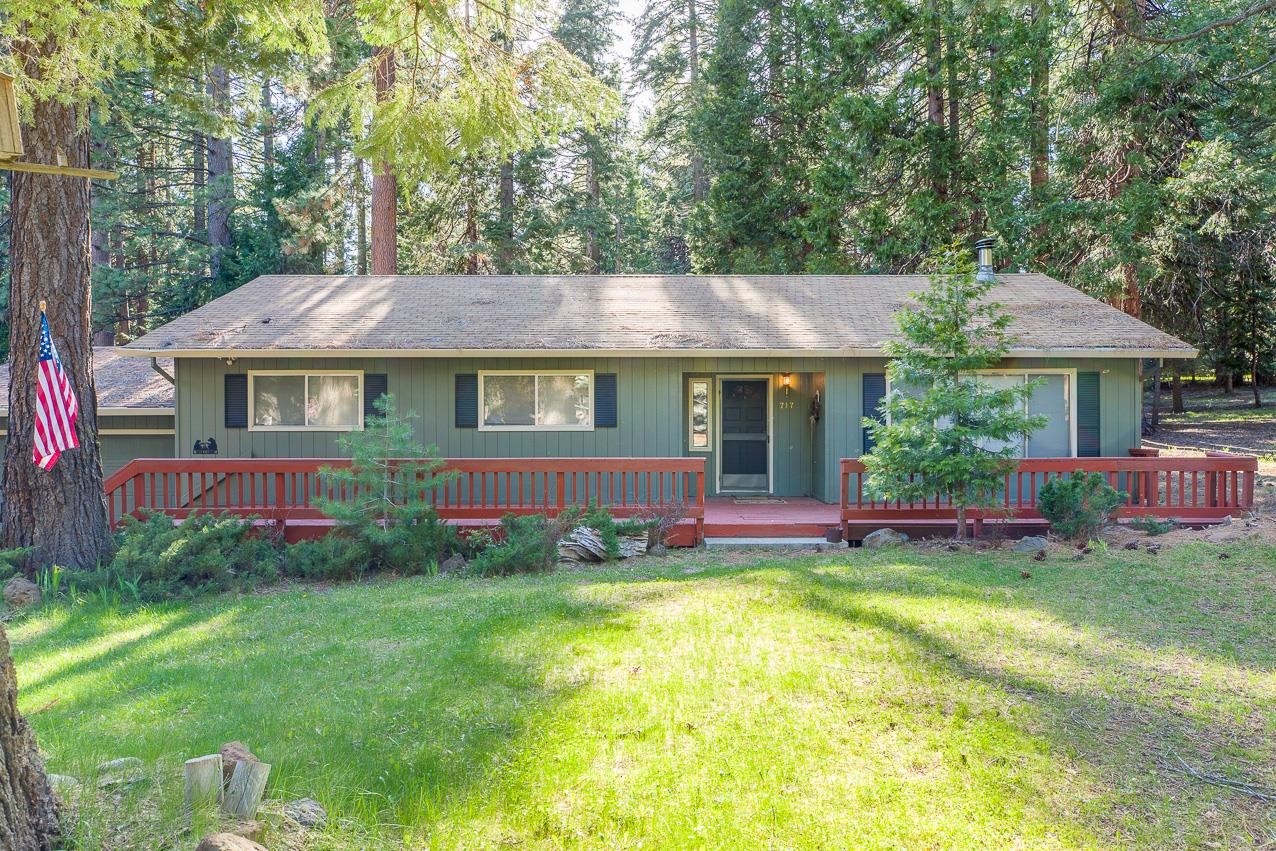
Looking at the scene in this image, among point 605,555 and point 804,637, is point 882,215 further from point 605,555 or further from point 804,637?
point 804,637

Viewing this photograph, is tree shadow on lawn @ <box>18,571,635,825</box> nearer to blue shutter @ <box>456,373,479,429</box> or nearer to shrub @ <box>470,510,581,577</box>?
shrub @ <box>470,510,581,577</box>

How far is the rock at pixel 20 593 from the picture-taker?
7.23 m

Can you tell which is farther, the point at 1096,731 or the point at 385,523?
the point at 385,523

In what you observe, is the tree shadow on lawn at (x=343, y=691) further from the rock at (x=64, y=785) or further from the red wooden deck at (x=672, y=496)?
the red wooden deck at (x=672, y=496)

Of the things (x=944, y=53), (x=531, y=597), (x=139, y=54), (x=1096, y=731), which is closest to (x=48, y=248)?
(x=139, y=54)

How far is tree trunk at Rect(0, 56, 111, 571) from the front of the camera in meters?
7.86

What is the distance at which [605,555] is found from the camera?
8.67 meters

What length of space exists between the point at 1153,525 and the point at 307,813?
9351mm

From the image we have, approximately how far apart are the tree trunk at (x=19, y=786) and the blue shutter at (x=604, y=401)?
861 centimetres

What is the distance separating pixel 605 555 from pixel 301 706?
4633mm

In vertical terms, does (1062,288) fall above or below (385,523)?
above

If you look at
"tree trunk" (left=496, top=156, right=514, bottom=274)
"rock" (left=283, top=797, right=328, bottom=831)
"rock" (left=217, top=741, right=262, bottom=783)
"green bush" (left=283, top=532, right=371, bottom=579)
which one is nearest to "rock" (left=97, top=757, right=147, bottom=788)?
"rock" (left=217, top=741, right=262, bottom=783)

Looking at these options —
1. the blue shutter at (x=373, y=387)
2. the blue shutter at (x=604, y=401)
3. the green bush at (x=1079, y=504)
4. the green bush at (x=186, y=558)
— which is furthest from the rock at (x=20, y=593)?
the green bush at (x=1079, y=504)

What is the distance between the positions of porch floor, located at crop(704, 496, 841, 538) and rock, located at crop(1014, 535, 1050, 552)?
1935 millimetres
